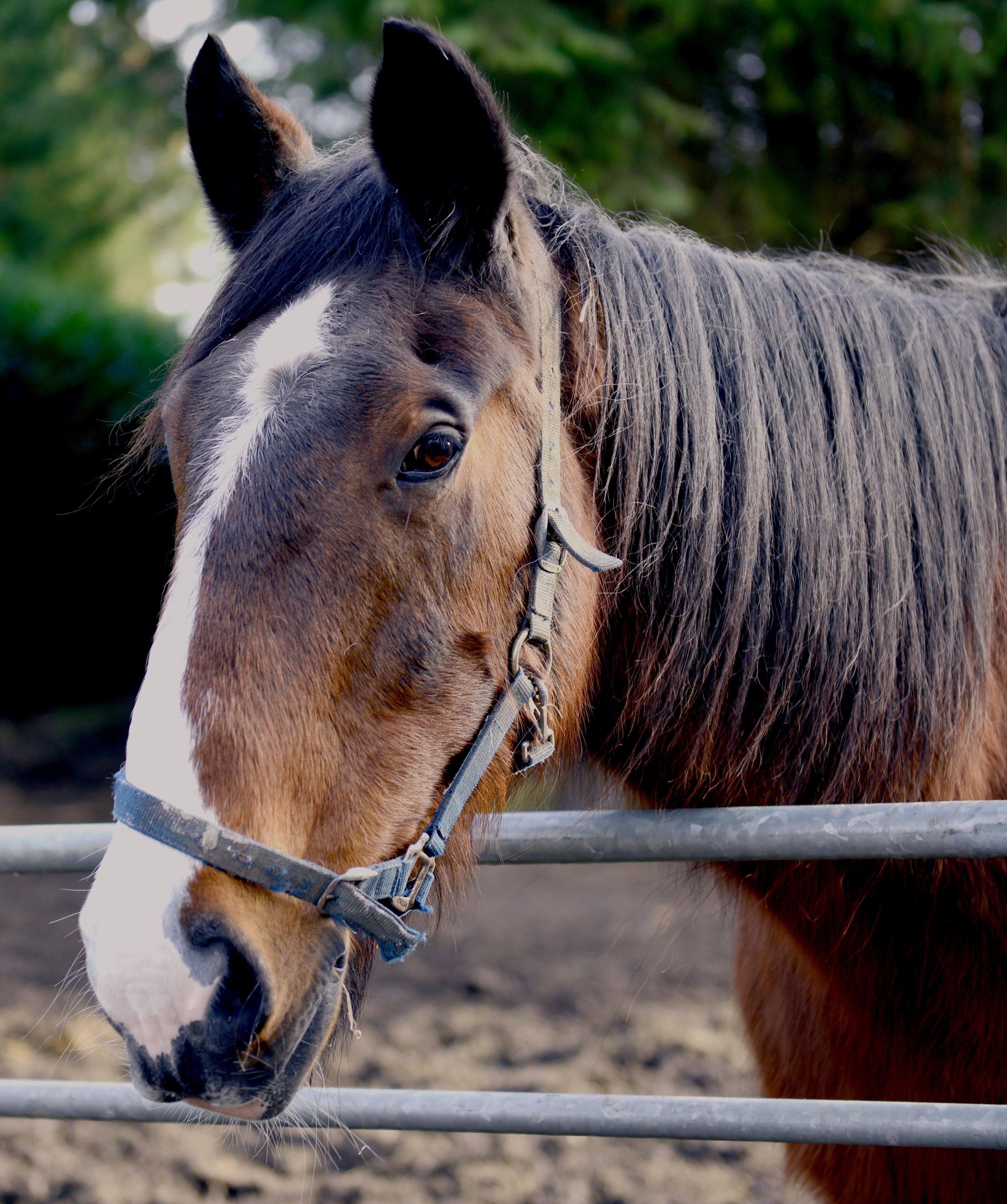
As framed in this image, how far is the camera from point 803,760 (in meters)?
1.78

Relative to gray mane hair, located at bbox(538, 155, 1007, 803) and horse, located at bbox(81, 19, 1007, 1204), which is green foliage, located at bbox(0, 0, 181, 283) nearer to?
horse, located at bbox(81, 19, 1007, 1204)

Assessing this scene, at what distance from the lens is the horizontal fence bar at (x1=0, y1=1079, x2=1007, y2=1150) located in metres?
1.51

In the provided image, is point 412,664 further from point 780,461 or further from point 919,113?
point 919,113

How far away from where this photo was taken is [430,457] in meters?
1.46

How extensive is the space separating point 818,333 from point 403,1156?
3.28 m

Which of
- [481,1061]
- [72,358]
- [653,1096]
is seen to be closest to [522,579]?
[653,1096]

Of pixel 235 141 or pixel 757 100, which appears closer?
pixel 235 141

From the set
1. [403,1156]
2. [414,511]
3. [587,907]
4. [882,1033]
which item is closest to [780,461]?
[414,511]

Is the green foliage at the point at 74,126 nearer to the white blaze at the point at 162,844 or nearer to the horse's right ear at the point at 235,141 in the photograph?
the horse's right ear at the point at 235,141

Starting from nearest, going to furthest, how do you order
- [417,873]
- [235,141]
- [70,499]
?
[417,873]
[235,141]
[70,499]

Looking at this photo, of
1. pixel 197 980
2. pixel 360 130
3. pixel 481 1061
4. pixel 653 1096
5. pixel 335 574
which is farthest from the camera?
pixel 481 1061

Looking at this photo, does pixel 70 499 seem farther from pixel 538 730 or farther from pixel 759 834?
pixel 759 834

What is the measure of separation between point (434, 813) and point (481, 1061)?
3162mm

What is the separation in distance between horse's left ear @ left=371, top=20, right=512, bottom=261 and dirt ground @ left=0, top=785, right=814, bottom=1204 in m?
1.37
